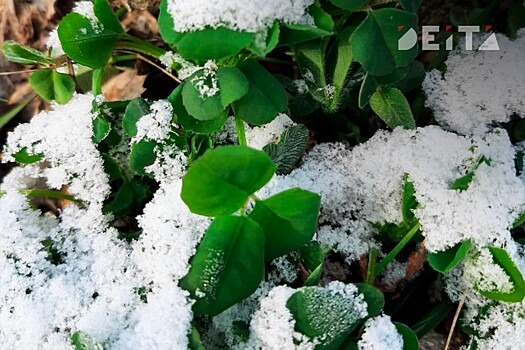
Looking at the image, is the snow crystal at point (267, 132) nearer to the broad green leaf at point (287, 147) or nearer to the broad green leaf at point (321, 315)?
the broad green leaf at point (287, 147)

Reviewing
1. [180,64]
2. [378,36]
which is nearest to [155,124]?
[180,64]

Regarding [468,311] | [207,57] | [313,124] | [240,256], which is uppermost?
[207,57]

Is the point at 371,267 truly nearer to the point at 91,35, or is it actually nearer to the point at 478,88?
the point at 478,88

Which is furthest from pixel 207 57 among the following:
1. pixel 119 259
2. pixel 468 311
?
pixel 468 311

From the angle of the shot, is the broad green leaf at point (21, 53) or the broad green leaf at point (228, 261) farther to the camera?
the broad green leaf at point (21, 53)

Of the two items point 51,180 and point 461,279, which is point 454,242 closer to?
point 461,279

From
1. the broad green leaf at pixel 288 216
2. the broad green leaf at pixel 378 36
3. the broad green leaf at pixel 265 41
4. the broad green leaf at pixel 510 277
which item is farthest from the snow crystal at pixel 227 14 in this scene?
the broad green leaf at pixel 510 277
